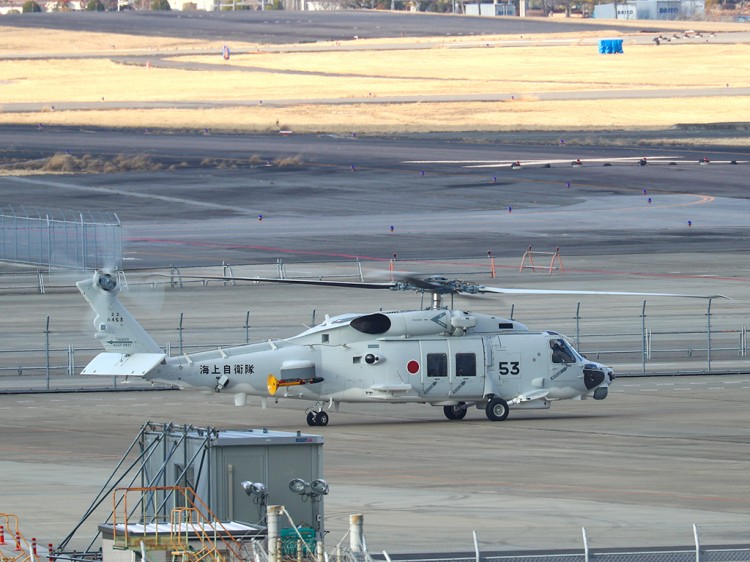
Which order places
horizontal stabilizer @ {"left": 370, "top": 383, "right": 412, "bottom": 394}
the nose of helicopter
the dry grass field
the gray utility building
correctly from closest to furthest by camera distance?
1. the gray utility building
2. horizontal stabilizer @ {"left": 370, "top": 383, "right": 412, "bottom": 394}
3. the nose of helicopter
4. the dry grass field

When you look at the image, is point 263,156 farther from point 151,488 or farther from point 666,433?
point 151,488

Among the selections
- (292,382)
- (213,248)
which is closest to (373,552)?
(292,382)

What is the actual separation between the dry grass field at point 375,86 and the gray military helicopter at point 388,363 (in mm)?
79620

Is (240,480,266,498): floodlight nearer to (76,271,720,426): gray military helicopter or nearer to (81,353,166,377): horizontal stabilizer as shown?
(76,271,720,426): gray military helicopter

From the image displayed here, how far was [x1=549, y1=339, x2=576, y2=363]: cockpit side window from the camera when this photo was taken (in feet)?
116

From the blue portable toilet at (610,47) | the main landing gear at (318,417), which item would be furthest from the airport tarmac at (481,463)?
the blue portable toilet at (610,47)

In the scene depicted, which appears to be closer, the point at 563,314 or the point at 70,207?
the point at 563,314

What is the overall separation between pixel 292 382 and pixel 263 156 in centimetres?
7109

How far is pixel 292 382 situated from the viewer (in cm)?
3384

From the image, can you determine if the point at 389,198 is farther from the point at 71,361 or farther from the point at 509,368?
the point at 509,368

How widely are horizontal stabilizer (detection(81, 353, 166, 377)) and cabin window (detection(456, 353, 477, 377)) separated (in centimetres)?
687

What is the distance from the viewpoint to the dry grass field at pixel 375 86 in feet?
424

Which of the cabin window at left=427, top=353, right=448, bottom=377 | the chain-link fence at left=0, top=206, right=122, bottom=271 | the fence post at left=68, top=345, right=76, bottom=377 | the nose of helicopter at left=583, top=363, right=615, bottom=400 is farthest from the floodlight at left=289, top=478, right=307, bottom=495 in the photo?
the chain-link fence at left=0, top=206, right=122, bottom=271

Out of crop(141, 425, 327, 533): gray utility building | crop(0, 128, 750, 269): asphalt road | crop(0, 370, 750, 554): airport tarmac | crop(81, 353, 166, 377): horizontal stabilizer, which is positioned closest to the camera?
crop(141, 425, 327, 533): gray utility building
